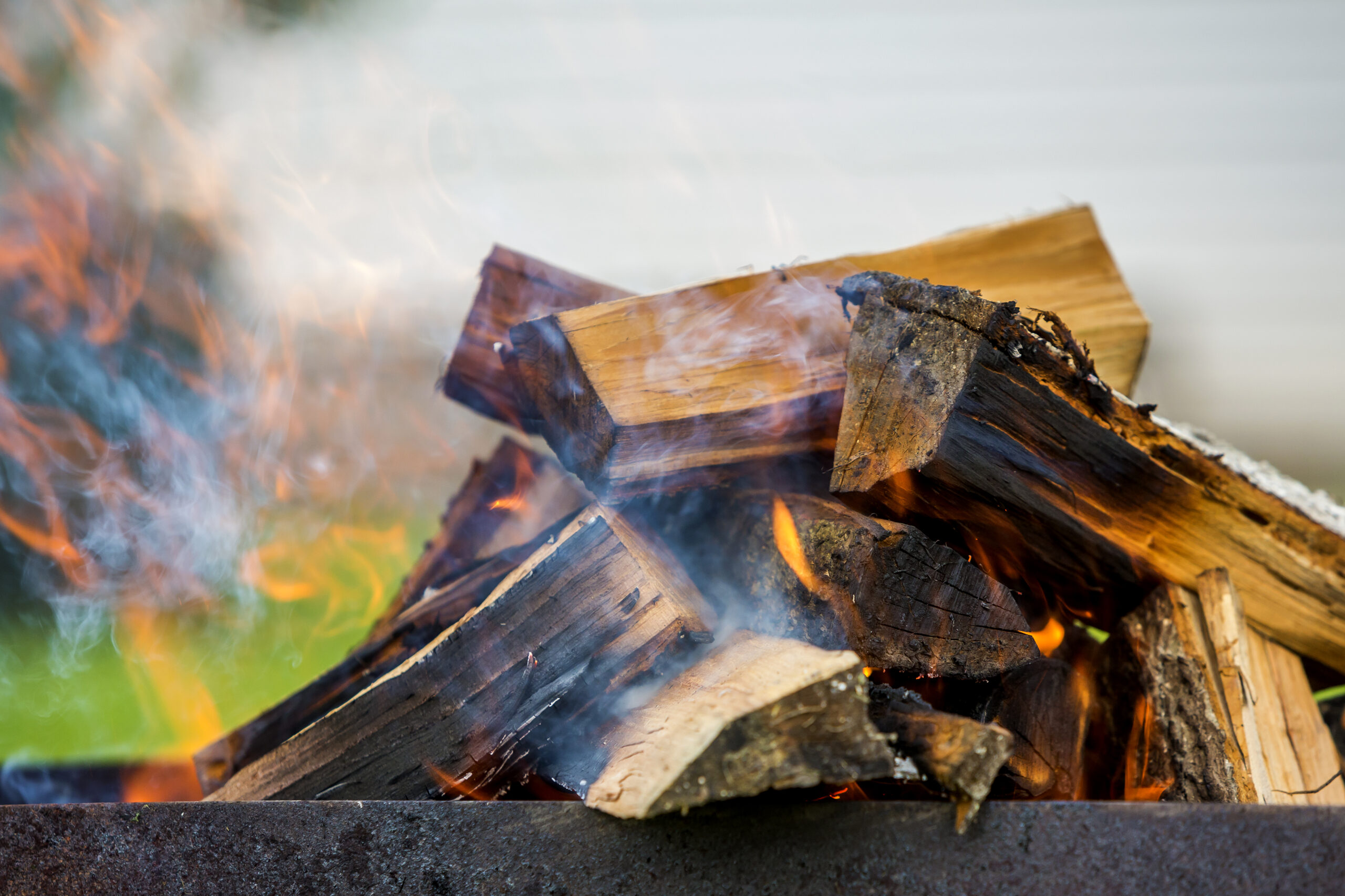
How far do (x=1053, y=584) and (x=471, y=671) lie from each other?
89 centimetres

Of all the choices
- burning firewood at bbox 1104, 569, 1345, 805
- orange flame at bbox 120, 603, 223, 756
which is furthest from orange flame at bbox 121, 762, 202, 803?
burning firewood at bbox 1104, 569, 1345, 805

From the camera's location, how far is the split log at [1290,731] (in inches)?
42.6

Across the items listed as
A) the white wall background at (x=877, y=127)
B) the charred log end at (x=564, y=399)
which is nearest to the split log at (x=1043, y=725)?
the charred log end at (x=564, y=399)

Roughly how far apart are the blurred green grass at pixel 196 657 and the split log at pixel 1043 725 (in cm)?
195

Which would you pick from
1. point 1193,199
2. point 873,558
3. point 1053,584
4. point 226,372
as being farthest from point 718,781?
point 1193,199

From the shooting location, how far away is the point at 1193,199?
9.80 ft

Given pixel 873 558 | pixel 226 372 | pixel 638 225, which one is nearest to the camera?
pixel 873 558

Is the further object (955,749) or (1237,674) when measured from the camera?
(1237,674)

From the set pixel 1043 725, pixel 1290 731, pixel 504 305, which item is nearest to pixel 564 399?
pixel 504 305

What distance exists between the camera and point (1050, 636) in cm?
117

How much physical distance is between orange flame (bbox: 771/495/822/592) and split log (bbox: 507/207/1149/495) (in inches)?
3.5

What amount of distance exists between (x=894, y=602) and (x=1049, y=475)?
0.29m

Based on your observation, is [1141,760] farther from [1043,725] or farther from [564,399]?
[564,399]

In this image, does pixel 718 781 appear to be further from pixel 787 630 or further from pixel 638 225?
pixel 638 225
